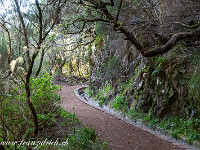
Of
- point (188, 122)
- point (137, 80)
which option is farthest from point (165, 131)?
point (137, 80)

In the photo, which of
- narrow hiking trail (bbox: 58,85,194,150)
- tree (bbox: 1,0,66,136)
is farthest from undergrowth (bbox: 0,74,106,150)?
narrow hiking trail (bbox: 58,85,194,150)

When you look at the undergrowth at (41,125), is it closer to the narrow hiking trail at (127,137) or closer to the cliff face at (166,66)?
the narrow hiking trail at (127,137)

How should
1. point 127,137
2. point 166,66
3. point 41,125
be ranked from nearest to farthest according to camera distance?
point 41,125 < point 127,137 < point 166,66

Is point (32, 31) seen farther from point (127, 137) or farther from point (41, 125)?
point (127, 137)

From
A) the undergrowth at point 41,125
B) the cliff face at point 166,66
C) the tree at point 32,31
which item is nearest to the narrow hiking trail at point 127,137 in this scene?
the undergrowth at point 41,125

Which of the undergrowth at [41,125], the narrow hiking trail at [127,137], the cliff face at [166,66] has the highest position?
the cliff face at [166,66]

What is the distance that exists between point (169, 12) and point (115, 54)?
6428 millimetres

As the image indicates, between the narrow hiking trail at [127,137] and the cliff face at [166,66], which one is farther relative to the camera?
the cliff face at [166,66]

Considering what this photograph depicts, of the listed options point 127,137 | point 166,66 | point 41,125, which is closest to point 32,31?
point 41,125

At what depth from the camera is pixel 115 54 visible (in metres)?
12.7

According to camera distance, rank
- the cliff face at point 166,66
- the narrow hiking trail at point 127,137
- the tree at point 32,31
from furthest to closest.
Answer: the cliff face at point 166,66 → the narrow hiking trail at point 127,137 → the tree at point 32,31

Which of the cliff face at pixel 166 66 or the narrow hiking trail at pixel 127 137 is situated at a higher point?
the cliff face at pixel 166 66

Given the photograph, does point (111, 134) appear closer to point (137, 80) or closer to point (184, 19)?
point (137, 80)

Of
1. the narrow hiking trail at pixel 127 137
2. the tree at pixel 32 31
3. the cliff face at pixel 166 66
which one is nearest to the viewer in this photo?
the tree at pixel 32 31
